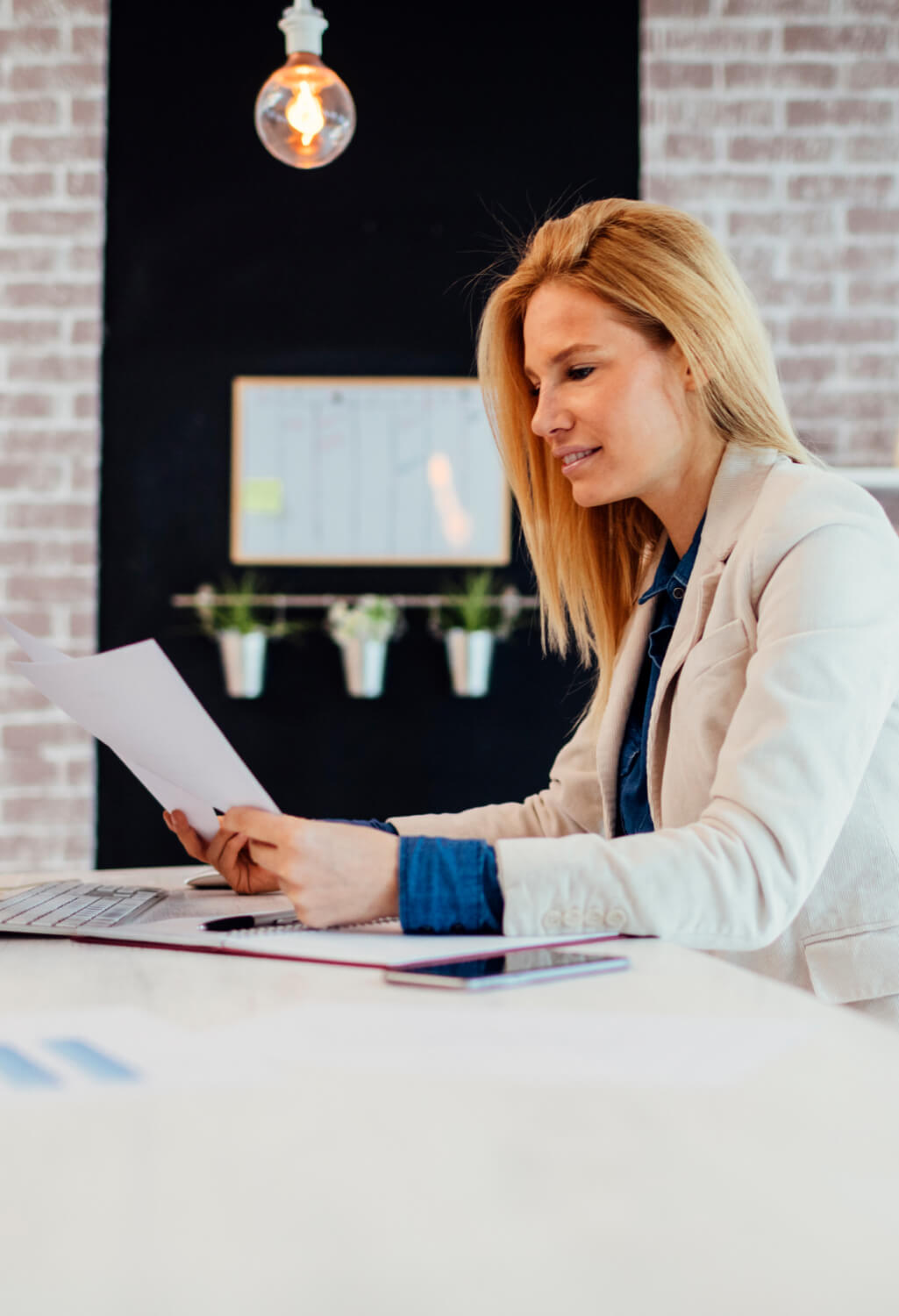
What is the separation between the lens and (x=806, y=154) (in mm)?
3271

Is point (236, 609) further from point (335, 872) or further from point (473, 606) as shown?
point (335, 872)

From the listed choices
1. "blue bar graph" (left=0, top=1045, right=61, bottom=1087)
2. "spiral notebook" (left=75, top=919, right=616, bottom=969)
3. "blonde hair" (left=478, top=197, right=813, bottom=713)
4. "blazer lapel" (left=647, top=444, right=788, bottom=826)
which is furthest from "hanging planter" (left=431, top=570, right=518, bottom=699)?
"blue bar graph" (left=0, top=1045, right=61, bottom=1087)

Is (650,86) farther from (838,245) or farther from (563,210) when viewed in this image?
(838,245)

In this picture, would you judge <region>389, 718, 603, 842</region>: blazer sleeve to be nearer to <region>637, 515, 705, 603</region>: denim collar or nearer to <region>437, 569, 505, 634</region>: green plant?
<region>637, 515, 705, 603</region>: denim collar

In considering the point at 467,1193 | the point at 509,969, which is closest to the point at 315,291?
Answer: the point at 509,969

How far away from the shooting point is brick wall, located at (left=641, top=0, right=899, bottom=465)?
3.26 m

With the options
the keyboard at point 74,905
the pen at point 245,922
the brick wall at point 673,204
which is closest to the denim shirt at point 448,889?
the pen at point 245,922

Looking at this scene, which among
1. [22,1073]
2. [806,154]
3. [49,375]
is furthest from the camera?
[806,154]

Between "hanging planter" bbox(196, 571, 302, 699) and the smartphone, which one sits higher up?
"hanging planter" bbox(196, 571, 302, 699)

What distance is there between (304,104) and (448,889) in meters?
1.90

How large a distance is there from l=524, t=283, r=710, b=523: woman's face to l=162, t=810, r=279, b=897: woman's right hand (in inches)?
24.9

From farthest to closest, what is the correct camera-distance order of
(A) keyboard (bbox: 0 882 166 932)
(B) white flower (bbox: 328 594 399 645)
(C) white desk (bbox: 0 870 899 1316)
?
(B) white flower (bbox: 328 594 399 645), (A) keyboard (bbox: 0 882 166 932), (C) white desk (bbox: 0 870 899 1316)

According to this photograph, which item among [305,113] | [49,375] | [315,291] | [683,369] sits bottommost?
[683,369]

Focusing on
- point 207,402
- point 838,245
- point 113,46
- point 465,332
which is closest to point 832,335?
point 838,245
